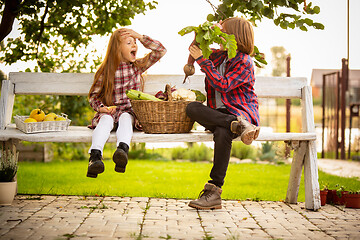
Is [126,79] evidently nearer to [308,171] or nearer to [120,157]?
[120,157]

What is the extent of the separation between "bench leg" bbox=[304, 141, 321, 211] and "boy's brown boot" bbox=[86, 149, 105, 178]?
1672 mm

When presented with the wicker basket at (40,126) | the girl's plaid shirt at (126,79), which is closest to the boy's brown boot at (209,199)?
the girl's plaid shirt at (126,79)

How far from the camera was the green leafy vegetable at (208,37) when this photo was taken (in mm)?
2969

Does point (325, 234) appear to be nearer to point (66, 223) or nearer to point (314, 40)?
point (66, 223)

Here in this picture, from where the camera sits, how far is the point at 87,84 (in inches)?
154

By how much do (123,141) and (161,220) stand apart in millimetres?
618

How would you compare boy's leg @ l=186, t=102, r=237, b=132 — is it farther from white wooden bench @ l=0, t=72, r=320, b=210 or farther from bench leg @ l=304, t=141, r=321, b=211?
bench leg @ l=304, t=141, r=321, b=211

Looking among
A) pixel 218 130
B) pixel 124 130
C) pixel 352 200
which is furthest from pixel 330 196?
pixel 124 130

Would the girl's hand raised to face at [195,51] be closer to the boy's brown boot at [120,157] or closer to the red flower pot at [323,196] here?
the boy's brown boot at [120,157]

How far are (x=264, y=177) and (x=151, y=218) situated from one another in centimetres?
288

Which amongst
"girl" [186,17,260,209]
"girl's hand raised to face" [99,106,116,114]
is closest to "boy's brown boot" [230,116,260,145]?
"girl" [186,17,260,209]

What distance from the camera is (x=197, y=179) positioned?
5363mm

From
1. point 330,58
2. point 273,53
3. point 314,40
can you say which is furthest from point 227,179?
point 273,53

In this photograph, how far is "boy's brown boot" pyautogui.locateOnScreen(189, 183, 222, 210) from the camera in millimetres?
3240
